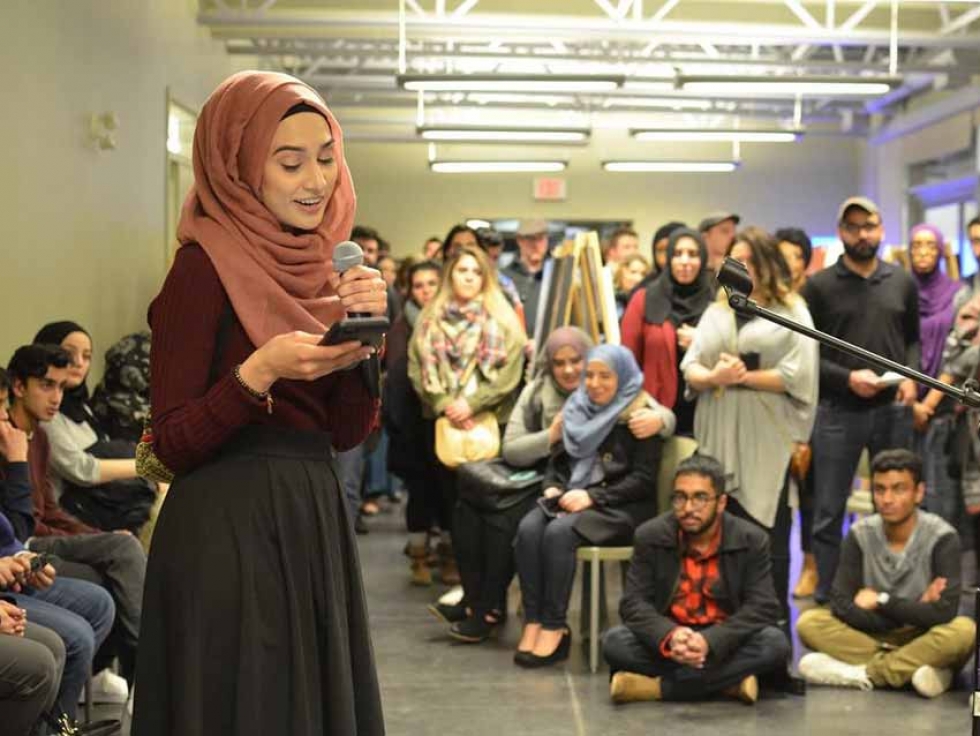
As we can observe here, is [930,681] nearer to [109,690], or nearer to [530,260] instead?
[109,690]

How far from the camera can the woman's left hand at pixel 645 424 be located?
5.15m

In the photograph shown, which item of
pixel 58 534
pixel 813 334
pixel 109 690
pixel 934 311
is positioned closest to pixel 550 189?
pixel 934 311

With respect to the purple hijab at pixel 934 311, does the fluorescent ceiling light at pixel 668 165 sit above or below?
above

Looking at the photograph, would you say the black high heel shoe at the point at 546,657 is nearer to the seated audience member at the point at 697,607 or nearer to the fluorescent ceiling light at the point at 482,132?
the seated audience member at the point at 697,607

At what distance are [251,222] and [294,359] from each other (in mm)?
225

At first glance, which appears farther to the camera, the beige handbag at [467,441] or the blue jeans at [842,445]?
the beige handbag at [467,441]

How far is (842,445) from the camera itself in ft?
18.1

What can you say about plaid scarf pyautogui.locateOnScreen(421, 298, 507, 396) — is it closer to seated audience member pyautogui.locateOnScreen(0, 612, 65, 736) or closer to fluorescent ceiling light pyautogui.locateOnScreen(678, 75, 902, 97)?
seated audience member pyautogui.locateOnScreen(0, 612, 65, 736)

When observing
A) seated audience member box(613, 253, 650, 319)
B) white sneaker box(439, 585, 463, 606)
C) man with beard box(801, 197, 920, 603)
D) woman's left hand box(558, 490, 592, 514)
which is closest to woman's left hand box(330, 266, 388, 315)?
woman's left hand box(558, 490, 592, 514)

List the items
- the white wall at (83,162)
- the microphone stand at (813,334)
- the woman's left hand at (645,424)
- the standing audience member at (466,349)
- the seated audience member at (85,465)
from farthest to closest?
1. the standing audience member at (466,349)
2. the white wall at (83,162)
3. the woman's left hand at (645,424)
4. the seated audience member at (85,465)
5. the microphone stand at (813,334)

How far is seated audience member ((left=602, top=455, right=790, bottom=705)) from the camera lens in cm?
452

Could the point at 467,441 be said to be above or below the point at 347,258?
below

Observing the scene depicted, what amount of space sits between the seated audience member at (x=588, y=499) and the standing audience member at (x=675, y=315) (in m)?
0.32

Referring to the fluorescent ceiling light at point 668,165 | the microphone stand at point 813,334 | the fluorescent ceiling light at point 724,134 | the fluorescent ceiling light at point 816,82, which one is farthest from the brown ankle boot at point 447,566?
the fluorescent ceiling light at point 668,165
